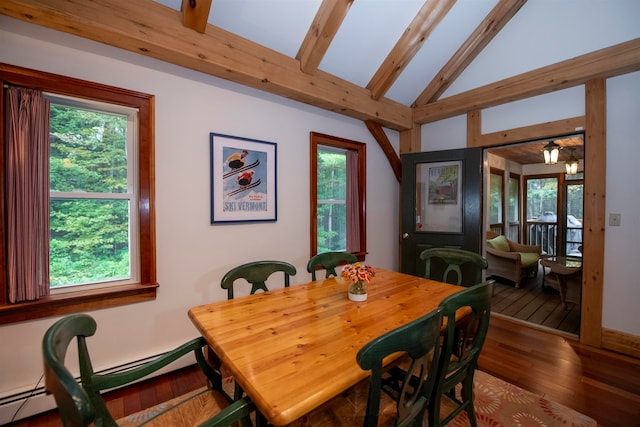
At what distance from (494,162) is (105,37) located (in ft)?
21.5

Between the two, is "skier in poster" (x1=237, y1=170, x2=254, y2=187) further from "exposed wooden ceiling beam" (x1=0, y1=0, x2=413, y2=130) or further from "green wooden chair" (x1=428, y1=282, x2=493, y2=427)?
"green wooden chair" (x1=428, y1=282, x2=493, y2=427)

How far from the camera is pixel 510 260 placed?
14.3ft

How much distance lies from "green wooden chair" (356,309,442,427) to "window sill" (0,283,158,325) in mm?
1869

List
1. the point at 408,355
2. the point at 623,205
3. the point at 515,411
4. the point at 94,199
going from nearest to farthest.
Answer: the point at 408,355, the point at 515,411, the point at 94,199, the point at 623,205

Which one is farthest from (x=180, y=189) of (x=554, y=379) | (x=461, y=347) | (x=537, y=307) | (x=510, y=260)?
(x=510, y=260)

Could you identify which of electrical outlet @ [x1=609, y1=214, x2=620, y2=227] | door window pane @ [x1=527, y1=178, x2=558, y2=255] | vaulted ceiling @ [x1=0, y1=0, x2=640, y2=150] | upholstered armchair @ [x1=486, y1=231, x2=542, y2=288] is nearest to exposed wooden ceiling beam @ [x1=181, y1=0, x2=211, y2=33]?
vaulted ceiling @ [x1=0, y1=0, x2=640, y2=150]

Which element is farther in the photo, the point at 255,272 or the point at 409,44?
the point at 409,44

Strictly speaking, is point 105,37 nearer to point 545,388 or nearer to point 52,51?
point 52,51

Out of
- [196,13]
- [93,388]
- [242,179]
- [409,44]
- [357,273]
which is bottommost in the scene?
[93,388]

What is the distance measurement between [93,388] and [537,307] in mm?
4433

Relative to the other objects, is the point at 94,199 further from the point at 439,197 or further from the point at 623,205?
the point at 623,205

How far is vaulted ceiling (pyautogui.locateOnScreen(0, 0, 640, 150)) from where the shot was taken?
6.10 ft

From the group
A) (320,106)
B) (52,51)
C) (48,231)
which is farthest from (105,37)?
(320,106)

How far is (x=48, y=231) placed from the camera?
1.76 meters
